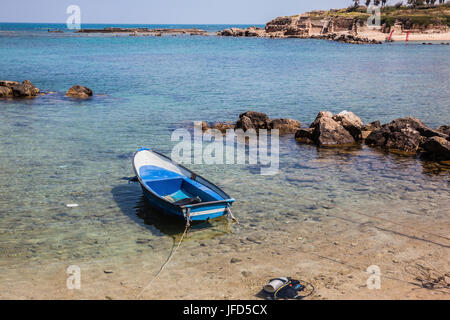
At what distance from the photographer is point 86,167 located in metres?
18.6

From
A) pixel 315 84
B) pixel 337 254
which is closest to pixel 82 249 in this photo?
pixel 337 254

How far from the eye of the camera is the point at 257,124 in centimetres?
2678

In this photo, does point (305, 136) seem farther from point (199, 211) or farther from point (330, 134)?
point (199, 211)

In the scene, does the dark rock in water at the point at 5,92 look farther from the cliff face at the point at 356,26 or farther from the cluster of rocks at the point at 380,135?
the cliff face at the point at 356,26

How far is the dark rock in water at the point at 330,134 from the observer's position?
76.4 feet

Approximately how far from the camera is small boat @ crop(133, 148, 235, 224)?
12.6 metres

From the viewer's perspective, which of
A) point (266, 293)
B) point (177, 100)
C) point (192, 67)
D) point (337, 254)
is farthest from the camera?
point (192, 67)

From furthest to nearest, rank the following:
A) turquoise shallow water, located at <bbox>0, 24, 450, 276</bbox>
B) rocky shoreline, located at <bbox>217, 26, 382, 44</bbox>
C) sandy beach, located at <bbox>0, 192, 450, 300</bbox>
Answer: rocky shoreline, located at <bbox>217, 26, 382, 44</bbox> → turquoise shallow water, located at <bbox>0, 24, 450, 276</bbox> → sandy beach, located at <bbox>0, 192, 450, 300</bbox>

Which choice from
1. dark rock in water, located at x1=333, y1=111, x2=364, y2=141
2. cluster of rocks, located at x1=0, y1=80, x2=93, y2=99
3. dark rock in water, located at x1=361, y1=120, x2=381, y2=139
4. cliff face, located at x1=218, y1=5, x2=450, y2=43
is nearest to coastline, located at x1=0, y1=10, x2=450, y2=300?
dark rock in water, located at x1=333, y1=111, x2=364, y2=141

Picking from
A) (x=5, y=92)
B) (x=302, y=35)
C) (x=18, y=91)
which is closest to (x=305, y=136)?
(x=18, y=91)

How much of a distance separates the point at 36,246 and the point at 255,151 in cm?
1259

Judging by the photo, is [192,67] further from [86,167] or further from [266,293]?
Result: [266,293]

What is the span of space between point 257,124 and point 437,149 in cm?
1037

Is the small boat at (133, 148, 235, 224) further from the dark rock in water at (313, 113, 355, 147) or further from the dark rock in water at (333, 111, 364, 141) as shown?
the dark rock in water at (333, 111, 364, 141)
